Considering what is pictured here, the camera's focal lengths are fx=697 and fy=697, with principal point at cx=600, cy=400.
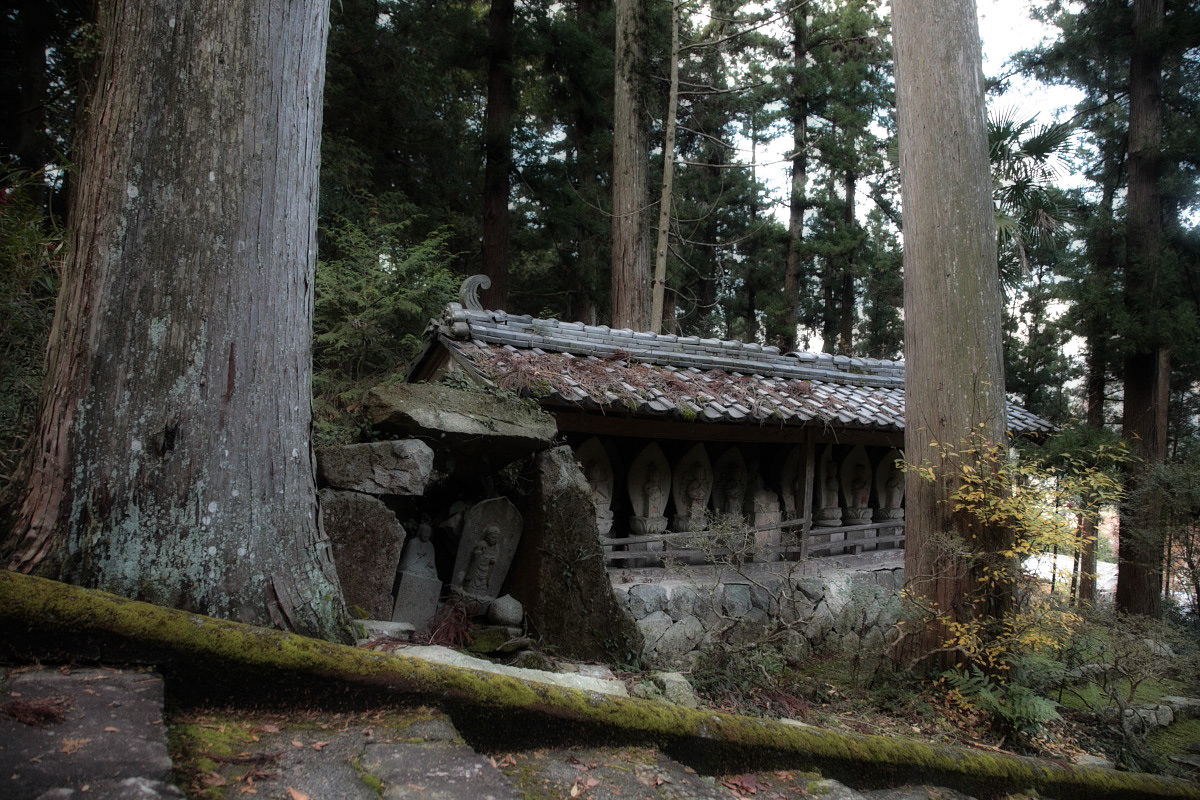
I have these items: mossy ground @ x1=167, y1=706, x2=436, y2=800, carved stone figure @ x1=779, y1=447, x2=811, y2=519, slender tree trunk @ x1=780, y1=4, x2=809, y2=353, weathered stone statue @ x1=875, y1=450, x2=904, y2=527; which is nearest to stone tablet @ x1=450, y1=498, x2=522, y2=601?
mossy ground @ x1=167, y1=706, x2=436, y2=800

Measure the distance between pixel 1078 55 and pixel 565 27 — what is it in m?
9.76

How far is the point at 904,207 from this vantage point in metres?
6.28

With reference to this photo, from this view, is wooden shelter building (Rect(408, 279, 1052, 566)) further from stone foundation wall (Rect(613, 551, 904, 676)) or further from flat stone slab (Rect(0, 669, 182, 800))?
flat stone slab (Rect(0, 669, 182, 800))

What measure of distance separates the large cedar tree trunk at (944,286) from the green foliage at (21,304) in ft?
20.4

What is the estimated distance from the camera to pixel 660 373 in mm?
7125

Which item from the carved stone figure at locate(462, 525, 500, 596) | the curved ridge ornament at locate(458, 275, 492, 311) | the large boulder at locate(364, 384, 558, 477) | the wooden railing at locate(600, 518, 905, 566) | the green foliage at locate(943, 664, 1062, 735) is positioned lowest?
the green foliage at locate(943, 664, 1062, 735)

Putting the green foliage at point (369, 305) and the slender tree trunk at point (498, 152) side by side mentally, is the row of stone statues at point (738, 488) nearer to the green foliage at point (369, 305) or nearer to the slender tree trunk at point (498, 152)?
the green foliage at point (369, 305)

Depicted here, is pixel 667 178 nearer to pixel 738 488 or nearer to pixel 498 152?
pixel 498 152

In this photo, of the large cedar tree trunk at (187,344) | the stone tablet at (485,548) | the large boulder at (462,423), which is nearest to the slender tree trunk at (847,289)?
the large boulder at (462,423)

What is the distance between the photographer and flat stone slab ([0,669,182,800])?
1.41 m

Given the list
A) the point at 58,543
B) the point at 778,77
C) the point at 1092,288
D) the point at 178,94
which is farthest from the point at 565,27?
the point at 58,543

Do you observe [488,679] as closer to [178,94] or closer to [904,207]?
[178,94]

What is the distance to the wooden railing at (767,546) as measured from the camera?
20.0ft

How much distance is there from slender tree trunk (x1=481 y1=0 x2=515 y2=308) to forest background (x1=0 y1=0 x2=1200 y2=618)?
0.05 metres
